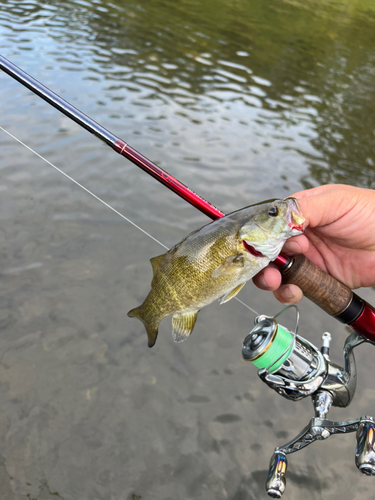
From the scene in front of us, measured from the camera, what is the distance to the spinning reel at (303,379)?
6.16 ft

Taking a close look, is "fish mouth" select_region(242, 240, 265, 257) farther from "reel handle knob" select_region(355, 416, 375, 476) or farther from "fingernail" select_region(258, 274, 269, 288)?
"reel handle knob" select_region(355, 416, 375, 476)

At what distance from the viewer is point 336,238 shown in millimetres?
2678

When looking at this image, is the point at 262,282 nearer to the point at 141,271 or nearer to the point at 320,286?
the point at 320,286

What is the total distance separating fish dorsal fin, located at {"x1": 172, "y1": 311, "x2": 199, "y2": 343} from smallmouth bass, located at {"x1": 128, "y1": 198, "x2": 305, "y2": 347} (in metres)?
0.01

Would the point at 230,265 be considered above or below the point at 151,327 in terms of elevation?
above

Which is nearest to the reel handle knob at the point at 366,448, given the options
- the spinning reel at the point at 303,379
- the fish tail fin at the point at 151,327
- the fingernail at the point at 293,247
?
the spinning reel at the point at 303,379

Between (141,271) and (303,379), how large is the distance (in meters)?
2.23

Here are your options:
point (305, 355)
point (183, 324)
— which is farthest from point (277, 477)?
point (183, 324)

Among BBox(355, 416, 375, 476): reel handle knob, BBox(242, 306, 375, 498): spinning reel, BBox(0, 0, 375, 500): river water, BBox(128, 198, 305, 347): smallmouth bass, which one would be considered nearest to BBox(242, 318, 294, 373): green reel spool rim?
BBox(242, 306, 375, 498): spinning reel

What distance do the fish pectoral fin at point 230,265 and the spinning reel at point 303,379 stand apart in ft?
1.07

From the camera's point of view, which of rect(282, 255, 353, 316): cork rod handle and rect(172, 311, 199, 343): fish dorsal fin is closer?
rect(172, 311, 199, 343): fish dorsal fin

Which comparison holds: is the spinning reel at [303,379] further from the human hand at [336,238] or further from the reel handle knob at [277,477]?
the human hand at [336,238]

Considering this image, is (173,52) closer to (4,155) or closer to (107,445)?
(4,155)

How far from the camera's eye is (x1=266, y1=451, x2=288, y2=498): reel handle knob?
1.99 meters
